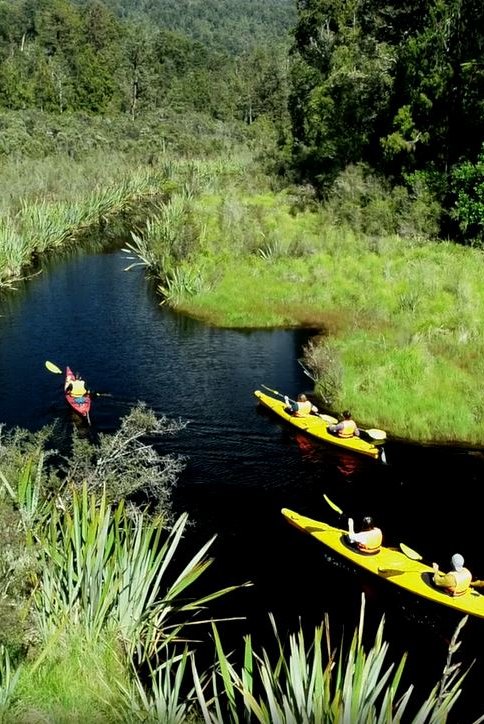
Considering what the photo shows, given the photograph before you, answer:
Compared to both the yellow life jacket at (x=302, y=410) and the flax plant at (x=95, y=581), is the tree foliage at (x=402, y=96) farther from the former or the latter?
the flax plant at (x=95, y=581)

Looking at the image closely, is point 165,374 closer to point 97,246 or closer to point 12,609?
point 12,609

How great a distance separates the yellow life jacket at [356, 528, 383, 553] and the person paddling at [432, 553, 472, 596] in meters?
1.41

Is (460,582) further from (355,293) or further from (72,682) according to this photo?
(355,293)

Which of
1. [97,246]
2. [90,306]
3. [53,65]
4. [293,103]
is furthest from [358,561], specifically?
[53,65]

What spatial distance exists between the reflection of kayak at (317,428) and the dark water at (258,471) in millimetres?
288

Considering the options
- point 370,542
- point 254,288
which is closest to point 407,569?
point 370,542

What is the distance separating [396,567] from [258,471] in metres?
4.52

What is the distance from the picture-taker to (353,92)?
36.5m

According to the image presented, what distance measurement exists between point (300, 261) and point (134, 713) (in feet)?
78.5

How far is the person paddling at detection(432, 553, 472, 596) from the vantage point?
1146cm

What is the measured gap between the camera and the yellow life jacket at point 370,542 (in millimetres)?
12789

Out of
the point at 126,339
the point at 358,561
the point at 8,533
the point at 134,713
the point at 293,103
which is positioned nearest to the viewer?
the point at 134,713

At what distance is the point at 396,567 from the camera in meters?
12.4

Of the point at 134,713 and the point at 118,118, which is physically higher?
the point at 118,118
